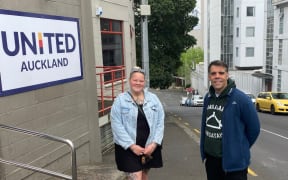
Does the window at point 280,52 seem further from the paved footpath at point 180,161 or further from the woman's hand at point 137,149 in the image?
the woman's hand at point 137,149

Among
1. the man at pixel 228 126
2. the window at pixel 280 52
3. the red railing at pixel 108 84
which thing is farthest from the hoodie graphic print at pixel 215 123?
the window at pixel 280 52

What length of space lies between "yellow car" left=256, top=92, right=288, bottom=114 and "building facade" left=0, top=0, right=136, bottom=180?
18.4 meters

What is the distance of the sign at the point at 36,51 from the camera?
15.5 ft

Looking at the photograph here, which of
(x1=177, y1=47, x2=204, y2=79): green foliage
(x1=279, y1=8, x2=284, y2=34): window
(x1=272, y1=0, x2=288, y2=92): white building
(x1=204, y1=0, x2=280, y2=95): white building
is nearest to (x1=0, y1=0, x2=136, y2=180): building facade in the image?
(x1=272, y1=0, x2=288, y2=92): white building

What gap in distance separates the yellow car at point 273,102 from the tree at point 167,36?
9.72 m

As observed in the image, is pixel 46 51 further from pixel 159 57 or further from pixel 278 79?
pixel 278 79

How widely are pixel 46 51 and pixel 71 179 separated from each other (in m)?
2.43

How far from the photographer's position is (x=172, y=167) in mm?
7914

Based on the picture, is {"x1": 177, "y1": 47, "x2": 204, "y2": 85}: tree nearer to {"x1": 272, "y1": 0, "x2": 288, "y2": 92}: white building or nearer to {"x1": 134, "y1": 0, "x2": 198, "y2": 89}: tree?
{"x1": 272, "y1": 0, "x2": 288, "y2": 92}: white building

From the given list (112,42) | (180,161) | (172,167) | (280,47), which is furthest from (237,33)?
(172,167)

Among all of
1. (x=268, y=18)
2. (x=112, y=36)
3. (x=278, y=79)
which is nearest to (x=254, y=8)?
(x=268, y=18)

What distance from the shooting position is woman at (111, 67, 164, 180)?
4.29 meters

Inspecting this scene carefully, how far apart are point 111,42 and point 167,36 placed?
23283mm

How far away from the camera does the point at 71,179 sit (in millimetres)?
3721
